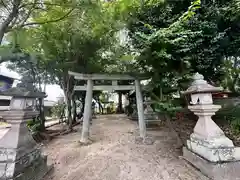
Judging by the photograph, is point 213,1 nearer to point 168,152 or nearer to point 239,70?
point 239,70

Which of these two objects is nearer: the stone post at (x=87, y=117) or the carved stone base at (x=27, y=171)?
the carved stone base at (x=27, y=171)

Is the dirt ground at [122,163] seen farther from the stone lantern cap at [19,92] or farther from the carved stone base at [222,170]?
the stone lantern cap at [19,92]

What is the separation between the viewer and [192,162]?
300 cm

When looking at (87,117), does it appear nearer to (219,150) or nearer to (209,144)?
(209,144)

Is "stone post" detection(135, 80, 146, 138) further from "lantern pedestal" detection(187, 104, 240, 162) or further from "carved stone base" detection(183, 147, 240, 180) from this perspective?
"carved stone base" detection(183, 147, 240, 180)

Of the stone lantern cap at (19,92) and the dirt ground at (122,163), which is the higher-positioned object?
the stone lantern cap at (19,92)

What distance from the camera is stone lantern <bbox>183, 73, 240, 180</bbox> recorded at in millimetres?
2445

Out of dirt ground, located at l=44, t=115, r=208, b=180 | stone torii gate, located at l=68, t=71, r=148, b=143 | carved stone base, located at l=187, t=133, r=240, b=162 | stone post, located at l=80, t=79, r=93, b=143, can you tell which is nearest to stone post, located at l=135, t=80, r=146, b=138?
stone torii gate, located at l=68, t=71, r=148, b=143

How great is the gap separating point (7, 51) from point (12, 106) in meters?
2.86

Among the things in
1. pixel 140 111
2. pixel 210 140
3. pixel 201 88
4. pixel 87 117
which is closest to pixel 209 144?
pixel 210 140

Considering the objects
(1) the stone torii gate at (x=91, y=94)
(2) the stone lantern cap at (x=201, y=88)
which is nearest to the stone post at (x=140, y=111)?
(1) the stone torii gate at (x=91, y=94)

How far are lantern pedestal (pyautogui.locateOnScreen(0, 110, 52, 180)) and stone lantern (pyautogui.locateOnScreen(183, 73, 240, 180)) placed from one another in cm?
290

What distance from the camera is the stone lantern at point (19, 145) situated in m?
2.20

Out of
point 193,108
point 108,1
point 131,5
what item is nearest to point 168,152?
point 193,108
